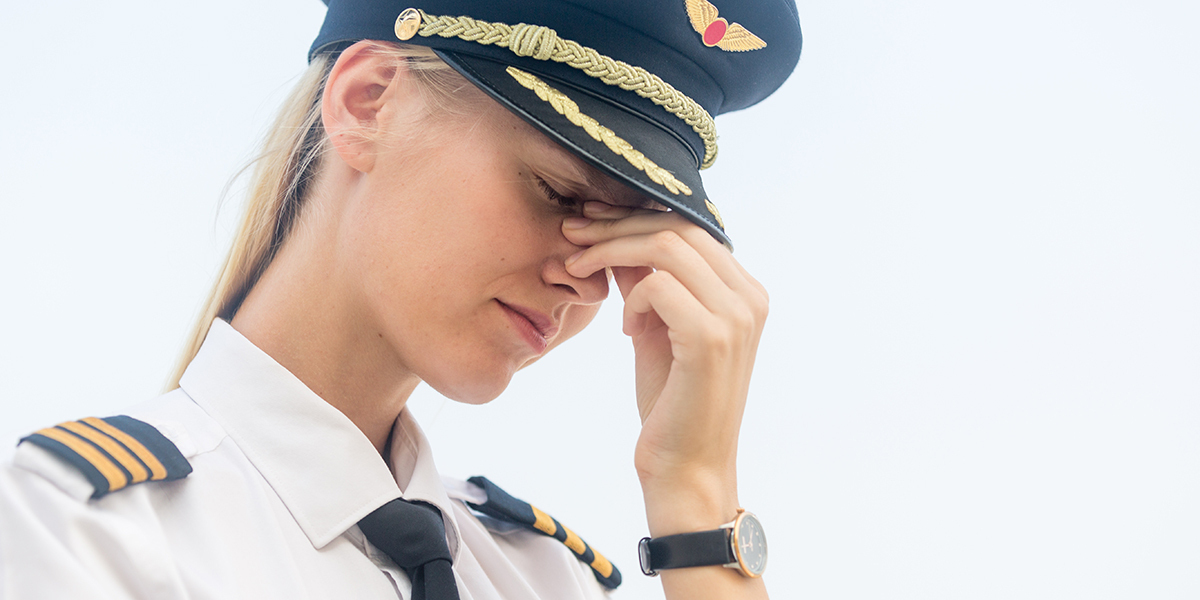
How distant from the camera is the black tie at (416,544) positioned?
0.96 metres

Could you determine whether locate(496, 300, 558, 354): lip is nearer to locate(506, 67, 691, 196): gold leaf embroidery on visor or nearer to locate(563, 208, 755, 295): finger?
locate(563, 208, 755, 295): finger

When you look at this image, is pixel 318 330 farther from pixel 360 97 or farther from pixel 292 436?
pixel 360 97

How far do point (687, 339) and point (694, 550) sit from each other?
0.86 ft

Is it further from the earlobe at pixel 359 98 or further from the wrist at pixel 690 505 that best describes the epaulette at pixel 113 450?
the wrist at pixel 690 505

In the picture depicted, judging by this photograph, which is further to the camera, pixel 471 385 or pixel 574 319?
pixel 574 319

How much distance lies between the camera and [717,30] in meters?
1.13

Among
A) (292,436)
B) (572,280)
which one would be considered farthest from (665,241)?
(292,436)

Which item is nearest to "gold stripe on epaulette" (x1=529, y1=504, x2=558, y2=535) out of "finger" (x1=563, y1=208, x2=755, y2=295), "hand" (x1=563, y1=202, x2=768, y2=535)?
"hand" (x1=563, y1=202, x2=768, y2=535)

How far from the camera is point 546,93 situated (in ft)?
3.18

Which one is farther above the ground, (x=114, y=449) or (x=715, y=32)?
(x=715, y=32)

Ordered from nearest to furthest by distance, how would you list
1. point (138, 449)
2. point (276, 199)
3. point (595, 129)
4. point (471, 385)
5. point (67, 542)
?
point (67, 542)
point (138, 449)
point (595, 129)
point (471, 385)
point (276, 199)

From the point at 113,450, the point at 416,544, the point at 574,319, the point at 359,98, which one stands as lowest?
the point at 416,544

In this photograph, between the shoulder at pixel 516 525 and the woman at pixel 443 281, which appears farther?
the shoulder at pixel 516 525

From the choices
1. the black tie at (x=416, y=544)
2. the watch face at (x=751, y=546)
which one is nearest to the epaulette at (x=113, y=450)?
the black tie at (x=416, y=544)
